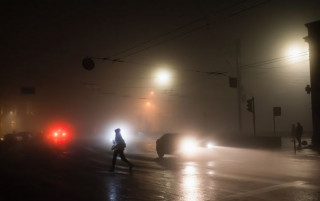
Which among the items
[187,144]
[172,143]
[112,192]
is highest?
[172,143]

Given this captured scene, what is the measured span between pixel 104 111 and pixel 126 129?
877cm

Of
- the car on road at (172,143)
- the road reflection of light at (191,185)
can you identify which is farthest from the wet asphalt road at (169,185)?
the car on road at (172,143)

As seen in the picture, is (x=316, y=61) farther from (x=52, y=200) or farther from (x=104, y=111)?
(x=104, y=111)

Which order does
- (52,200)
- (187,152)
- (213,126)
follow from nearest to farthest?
(52,200) → (187,152) → (213,126)

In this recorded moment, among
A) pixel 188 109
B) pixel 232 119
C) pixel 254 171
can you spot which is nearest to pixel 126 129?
pixel 188 109

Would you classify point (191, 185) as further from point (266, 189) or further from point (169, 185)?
point (266, 189)

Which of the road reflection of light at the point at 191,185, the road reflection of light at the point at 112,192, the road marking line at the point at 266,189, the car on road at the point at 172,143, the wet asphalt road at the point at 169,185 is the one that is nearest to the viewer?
the road marking line at the point at 266,189

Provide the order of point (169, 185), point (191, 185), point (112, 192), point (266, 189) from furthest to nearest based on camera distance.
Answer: point (169, 185), point (191, 185), point (112, 192), point (266, 189)

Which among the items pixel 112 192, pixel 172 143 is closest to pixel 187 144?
pixel 172 143

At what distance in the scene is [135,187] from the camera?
1160cm

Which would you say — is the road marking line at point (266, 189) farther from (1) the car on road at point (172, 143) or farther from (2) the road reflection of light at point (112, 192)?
(1) the car on road at point (172, 143)

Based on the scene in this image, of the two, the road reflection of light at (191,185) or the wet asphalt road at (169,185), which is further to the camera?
the wet asphalt road at (169,185)

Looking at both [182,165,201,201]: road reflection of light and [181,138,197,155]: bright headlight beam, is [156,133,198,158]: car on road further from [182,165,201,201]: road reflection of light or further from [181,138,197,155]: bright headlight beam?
[182,165,201,201]: road reflection of light

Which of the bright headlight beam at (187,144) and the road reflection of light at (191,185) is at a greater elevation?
the bright headlight beam at (187,144)
